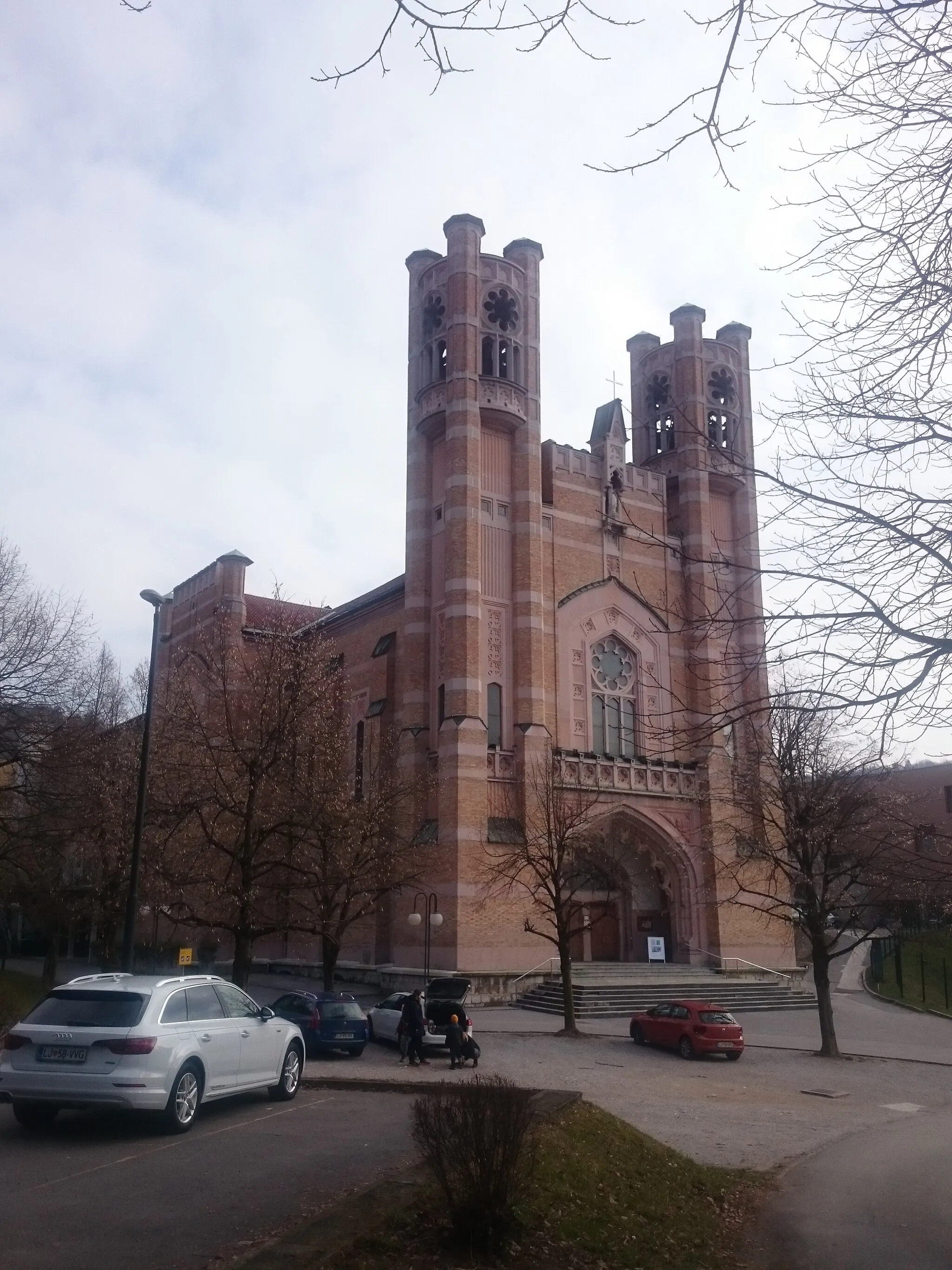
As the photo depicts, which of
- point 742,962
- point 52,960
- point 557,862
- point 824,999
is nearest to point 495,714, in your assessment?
point 557,862

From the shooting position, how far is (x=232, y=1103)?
12.3 metres

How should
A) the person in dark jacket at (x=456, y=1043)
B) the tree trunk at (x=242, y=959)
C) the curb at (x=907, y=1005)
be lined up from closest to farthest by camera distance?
the person in dark jacket at (x=456, y=1043), the tree trunk at (x=242, y=959), the curb at (x=907, y=1005)

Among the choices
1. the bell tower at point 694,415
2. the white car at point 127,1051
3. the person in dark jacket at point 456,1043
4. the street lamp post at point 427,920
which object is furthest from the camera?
the bell tower at point 694,415

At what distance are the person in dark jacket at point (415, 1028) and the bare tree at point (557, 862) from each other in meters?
6.73

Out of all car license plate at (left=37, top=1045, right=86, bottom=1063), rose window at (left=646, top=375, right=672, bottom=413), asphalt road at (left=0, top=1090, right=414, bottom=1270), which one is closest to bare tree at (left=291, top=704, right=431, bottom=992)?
asphalt road at (left=0, top=1090, right=414, bottom=1270)

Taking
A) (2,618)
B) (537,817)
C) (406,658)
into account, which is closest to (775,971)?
(537,817)

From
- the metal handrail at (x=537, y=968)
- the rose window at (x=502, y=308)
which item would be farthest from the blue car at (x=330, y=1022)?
the rose window at (x=502, y=308)

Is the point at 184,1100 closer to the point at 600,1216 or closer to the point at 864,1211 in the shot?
the point at 600,1216

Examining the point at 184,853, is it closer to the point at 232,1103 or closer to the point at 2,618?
the point at 2,618

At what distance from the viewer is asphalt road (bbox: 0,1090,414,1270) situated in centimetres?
652

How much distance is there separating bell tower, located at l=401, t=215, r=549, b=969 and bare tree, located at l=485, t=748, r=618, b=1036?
1.04 metres

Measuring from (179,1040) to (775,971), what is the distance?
30.7 m

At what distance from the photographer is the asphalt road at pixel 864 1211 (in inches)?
310

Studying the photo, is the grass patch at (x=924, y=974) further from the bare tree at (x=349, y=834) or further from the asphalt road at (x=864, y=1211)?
the asphalt road at (x=864, y=1211)
